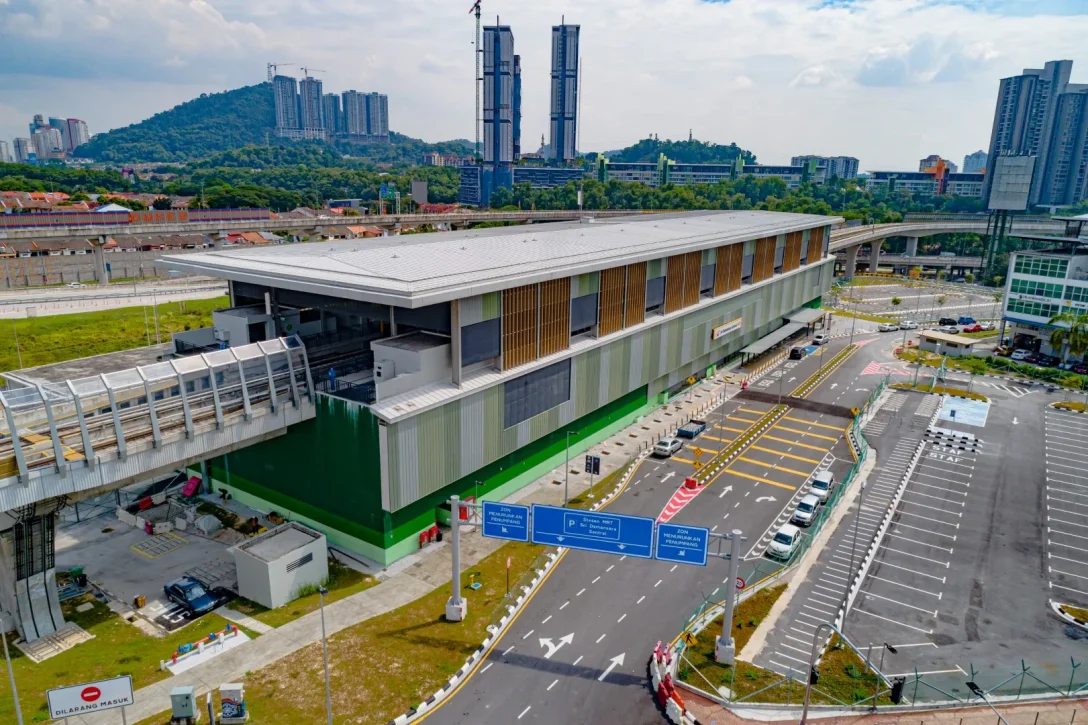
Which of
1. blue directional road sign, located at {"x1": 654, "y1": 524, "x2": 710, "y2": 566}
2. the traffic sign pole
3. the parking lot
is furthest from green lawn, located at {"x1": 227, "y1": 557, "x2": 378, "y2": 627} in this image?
the parking lot

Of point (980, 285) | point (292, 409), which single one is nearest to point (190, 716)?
point (292, 409)

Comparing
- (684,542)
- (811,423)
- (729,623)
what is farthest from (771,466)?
(684,542)

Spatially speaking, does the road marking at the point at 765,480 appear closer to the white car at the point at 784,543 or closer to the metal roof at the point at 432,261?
the white car at the point at 784,543

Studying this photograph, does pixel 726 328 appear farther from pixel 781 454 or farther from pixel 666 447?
pixel 666 447

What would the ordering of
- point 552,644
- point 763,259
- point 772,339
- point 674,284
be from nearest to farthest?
point 552,644
point 674,284
point 763,259
point 772,339

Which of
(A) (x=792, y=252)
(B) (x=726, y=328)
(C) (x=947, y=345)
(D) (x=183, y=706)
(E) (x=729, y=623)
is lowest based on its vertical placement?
(D) (x=183, y=706)

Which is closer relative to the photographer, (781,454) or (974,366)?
(781,454)

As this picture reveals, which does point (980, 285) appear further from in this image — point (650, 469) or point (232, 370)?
point (232, 370)
